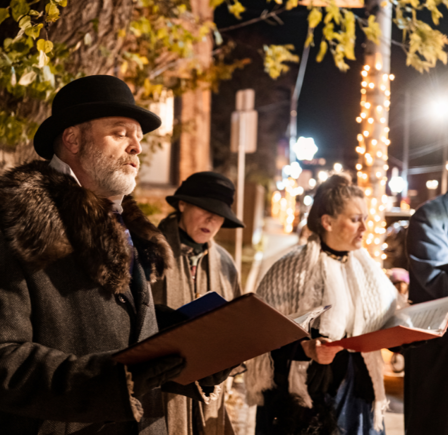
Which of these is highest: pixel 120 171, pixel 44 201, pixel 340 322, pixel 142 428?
pixel 120 171

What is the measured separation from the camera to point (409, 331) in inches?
81.7

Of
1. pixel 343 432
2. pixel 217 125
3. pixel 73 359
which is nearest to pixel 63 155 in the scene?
pixel 73 359

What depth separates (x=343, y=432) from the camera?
2.73m

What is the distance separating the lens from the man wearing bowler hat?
1385 mm

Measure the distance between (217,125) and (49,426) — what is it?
29106 mm

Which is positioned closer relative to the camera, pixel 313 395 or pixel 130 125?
pixel 130 125

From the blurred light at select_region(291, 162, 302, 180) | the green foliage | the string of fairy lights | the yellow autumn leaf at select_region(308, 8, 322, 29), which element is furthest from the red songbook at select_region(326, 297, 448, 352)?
the blurred light at select_region(291, 162, 302, 180)

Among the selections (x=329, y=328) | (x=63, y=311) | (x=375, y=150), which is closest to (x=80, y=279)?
(x=63, y=311)

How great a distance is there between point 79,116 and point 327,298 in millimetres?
1831

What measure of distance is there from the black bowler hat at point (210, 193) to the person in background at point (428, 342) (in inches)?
54.6

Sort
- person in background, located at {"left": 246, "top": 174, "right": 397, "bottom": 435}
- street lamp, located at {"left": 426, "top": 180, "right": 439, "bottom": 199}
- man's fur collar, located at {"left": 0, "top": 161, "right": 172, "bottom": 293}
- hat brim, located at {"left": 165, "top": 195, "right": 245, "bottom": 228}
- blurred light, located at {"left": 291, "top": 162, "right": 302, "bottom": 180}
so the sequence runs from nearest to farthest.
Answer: man's fur collar, located at {"left": 0, "top": 161, "right": 172, "bottom": 293} → person in background, located at {"left": 246, "top": 174, "right": 397, "bottom": 435} → hat brim, located at {"left": 165, "top": 195, "right": 245, "bottom": 228} → street lamp, located at {"left": 426, "top": 180, "right": 439, "bottom": 199} → blurred light, located at {"left": 291, "top": 162, "right": 302, "bottom": 180}

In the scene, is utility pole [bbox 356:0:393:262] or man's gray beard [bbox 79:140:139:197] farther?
utility pole [bbox 356:0:393:262]

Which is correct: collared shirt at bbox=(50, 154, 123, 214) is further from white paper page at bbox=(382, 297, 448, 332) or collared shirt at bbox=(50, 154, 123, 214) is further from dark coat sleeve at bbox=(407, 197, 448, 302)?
dark coat sleeve at bbox=(407, 197, 448, 302)

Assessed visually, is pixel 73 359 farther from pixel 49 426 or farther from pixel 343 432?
pixel 343 432
